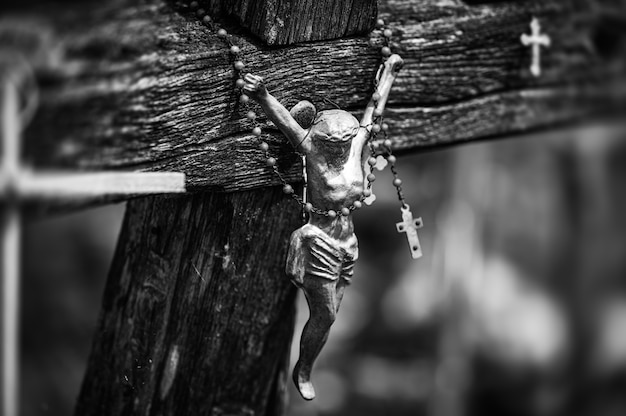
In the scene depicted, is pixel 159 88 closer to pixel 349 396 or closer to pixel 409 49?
pixel 409 49

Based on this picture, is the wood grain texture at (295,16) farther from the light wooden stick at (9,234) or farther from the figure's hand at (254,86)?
the light wooden stick at (9,234)

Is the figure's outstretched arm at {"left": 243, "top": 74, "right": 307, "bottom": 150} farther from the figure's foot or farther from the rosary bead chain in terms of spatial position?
the figure's foot

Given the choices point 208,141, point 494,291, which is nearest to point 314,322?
point 208,141

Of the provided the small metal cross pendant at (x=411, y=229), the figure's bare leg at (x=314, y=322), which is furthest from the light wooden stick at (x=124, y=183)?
the small metal cross pendant at (x=411, y=229)

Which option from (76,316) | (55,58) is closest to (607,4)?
(55,58)

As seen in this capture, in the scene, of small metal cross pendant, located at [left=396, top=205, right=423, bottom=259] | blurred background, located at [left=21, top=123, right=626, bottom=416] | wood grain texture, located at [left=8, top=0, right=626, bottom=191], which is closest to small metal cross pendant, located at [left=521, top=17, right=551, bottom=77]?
wood grain texture, located at [left=8, top=0, right=626, bottom=191]

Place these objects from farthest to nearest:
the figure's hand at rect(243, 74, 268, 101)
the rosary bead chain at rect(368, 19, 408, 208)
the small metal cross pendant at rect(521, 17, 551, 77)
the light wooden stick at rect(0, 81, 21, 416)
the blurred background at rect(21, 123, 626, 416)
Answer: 1. the blurred background at rect(21, 123, 626, 416)
2. the small metal cross pendant at rect(521, 17, 551, 77)
3. the rosary bead chain at rect(368, 19, 408, 208)
4. the figure's hand at rect(243, 74, 268, 101)
5. the light wooden stick at rect(0, 81, 21, 416)
